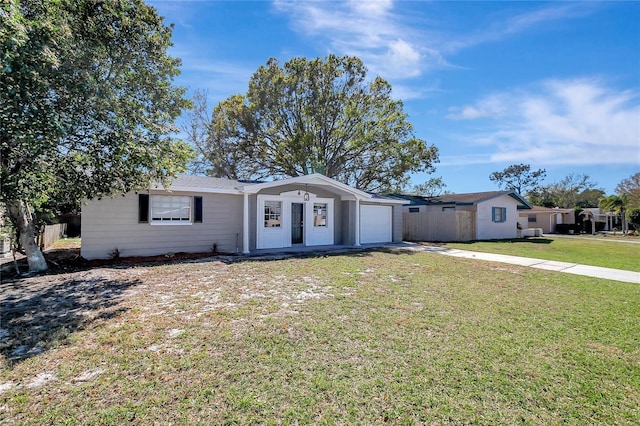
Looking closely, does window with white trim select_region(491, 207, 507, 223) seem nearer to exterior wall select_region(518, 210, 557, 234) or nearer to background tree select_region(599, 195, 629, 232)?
exterior wall select_region(518, 210, 557, 234)

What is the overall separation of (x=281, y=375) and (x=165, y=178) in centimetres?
688

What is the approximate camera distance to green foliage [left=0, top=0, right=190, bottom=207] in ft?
17.9

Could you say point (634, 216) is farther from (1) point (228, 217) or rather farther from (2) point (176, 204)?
(2) point (176, 204)

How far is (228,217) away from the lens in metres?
12.1

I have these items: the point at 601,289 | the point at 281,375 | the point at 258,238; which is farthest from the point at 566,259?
the point at 281,375

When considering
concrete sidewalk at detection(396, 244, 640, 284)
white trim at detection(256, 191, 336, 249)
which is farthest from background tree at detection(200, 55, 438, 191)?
concrete sidewalk at detection(396, 244, 640, 284)

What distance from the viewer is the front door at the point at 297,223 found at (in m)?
14.0

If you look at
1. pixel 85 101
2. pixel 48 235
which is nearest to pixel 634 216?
pixel 85 101

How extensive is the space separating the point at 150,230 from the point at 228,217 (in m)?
2.72

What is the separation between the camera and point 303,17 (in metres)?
10.9

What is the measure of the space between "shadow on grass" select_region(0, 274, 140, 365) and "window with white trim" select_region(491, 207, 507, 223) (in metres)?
22.5

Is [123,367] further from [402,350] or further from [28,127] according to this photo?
[28,127]

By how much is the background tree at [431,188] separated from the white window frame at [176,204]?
21.5 metres

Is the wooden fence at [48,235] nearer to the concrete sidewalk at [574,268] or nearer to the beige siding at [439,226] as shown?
the concrete sidewalk at [574,268]
